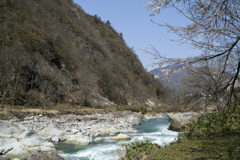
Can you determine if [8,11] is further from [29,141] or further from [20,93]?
[29,141]

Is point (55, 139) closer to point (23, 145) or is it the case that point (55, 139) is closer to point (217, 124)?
point (23, 145)

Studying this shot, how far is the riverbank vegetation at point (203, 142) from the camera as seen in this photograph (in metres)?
3.39

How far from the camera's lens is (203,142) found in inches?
163

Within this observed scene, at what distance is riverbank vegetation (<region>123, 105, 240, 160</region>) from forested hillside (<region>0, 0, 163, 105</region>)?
67.8 ft

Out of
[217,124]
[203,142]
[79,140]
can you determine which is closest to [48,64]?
[79,140]

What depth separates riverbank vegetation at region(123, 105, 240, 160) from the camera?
11.1 feet

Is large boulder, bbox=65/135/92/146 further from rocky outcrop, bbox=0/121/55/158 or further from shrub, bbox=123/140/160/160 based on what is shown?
shrub, bbox=123/140/160/160

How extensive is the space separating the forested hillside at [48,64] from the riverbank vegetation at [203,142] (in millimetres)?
20670

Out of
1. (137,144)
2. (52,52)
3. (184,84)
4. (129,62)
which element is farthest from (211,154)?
(129,62)

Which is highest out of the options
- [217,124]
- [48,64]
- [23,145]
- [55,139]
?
[48,64]

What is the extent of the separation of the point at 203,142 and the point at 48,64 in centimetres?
3653

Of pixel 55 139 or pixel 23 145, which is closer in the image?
pixel 23 145

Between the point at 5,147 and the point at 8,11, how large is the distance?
145ft

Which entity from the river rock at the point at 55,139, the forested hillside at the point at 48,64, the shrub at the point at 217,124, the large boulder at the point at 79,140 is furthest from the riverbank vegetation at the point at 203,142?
the forested hillside at the point at 48,64
